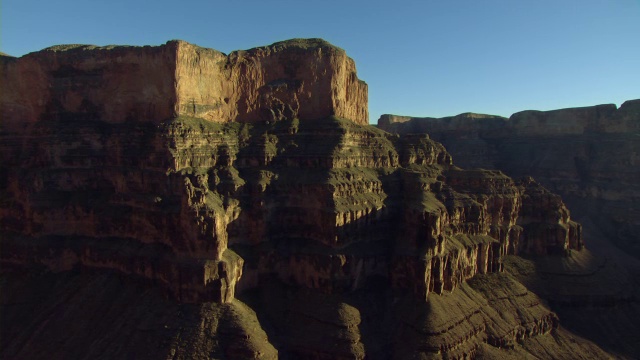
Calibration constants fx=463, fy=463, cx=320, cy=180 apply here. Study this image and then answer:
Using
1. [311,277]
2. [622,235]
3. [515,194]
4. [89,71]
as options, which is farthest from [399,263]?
[622,235]

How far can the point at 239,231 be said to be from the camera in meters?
49.8

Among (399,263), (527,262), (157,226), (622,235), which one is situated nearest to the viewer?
(157,226)

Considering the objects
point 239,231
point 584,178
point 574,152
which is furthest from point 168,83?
point 574,152

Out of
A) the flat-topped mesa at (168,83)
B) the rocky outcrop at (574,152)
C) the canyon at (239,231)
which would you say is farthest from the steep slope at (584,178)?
the flat-topped mesa at (168,83)

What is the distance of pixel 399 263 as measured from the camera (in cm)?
4922

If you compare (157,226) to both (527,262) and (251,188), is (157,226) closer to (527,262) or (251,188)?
(251,188)

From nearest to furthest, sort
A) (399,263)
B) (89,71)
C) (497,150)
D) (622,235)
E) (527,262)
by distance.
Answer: (399,263), (89,71), (527,262), (622,235), (497,150)

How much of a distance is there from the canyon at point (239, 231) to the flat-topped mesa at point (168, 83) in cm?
23

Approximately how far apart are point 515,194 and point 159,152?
151ft

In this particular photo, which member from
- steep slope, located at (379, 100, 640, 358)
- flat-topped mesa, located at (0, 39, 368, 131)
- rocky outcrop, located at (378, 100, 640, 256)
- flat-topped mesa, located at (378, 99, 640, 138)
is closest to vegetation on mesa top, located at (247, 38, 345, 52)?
flat-topped mesa, located at (0, 39, 368, 131)

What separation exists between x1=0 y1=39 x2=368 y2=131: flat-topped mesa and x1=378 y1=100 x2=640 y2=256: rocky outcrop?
2367 inches

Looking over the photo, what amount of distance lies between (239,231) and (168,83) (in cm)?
1837

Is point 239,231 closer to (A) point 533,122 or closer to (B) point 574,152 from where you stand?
(B) point 574,152

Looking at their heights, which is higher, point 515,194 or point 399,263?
point 515,194
